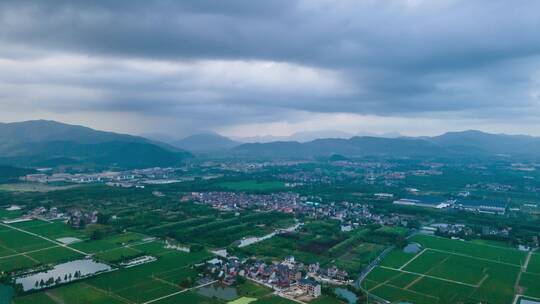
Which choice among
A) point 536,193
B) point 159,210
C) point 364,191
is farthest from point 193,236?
point 536,193

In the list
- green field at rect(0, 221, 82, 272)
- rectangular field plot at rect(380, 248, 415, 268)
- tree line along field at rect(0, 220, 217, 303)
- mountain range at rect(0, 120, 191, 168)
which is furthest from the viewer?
mountain range at rect(0, 120, 191, 168)

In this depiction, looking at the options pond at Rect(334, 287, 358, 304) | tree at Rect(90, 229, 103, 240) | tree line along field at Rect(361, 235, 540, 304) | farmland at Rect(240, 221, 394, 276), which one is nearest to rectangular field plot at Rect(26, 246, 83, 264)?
A: tree at Rect(90, 229, 103, 240)

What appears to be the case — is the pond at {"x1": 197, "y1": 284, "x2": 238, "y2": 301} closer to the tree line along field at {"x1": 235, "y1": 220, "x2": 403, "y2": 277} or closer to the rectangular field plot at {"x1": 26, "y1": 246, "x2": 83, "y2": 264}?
the tree line along field at {"x1": 235, "y1": 220, "x2": 403, "y2": 277}

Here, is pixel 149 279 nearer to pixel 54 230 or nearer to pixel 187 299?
pixel 187 299

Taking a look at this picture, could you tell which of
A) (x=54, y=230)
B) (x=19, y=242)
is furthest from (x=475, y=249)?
(x=19, y=242)

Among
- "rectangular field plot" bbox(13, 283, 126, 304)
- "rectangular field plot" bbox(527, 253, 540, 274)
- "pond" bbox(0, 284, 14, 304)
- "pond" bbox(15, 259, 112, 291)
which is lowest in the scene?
"rectangular field plot" bbox(527, 253, 540, 274)

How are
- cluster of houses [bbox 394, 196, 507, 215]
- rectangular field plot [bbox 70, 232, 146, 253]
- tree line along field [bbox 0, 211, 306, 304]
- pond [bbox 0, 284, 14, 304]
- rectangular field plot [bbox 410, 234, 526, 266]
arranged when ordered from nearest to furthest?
pond [bbox 0, 284, 14, 304] < tree line along field [bbox 0, 211, 306, 304] < rectangular field plot [bbox 410, 234, 526, 266] < rectangular field plot [bbox 70, 232, 146, 253] < cluster of houses [bbox 394, 196, 507, 215]

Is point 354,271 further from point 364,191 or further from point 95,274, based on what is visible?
point 364,191
